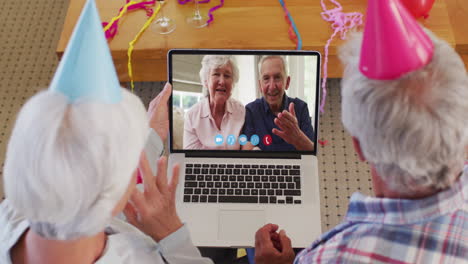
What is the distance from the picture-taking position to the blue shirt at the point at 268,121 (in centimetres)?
127

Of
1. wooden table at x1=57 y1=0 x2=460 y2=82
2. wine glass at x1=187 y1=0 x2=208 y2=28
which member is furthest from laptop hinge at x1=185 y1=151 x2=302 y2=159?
wine glass at x1=187 y1=0 x2=208 y2=28

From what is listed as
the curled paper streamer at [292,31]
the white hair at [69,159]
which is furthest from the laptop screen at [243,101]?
the white hair at [69,159]

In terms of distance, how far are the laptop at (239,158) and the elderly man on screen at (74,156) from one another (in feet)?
1.55

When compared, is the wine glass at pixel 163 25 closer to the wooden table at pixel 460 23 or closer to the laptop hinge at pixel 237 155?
the laptop hinge at pixel 237 155

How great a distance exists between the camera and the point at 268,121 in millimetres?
1297

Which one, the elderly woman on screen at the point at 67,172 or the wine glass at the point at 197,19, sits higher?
the wine glass at the point at 197,19

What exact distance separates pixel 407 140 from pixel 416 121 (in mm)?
34

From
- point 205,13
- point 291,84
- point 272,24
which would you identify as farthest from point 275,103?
point 205,13

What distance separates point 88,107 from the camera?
0.64m

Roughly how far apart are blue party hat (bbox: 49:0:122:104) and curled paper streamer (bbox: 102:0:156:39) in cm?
97

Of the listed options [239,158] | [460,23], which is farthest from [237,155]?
[460,23]

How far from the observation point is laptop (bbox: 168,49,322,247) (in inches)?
47.7

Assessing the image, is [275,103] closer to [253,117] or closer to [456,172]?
[253,117]

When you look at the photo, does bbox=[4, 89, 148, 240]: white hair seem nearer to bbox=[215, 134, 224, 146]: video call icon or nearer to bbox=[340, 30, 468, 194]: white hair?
bbox=[340, 30, 468, 194]: white hair
